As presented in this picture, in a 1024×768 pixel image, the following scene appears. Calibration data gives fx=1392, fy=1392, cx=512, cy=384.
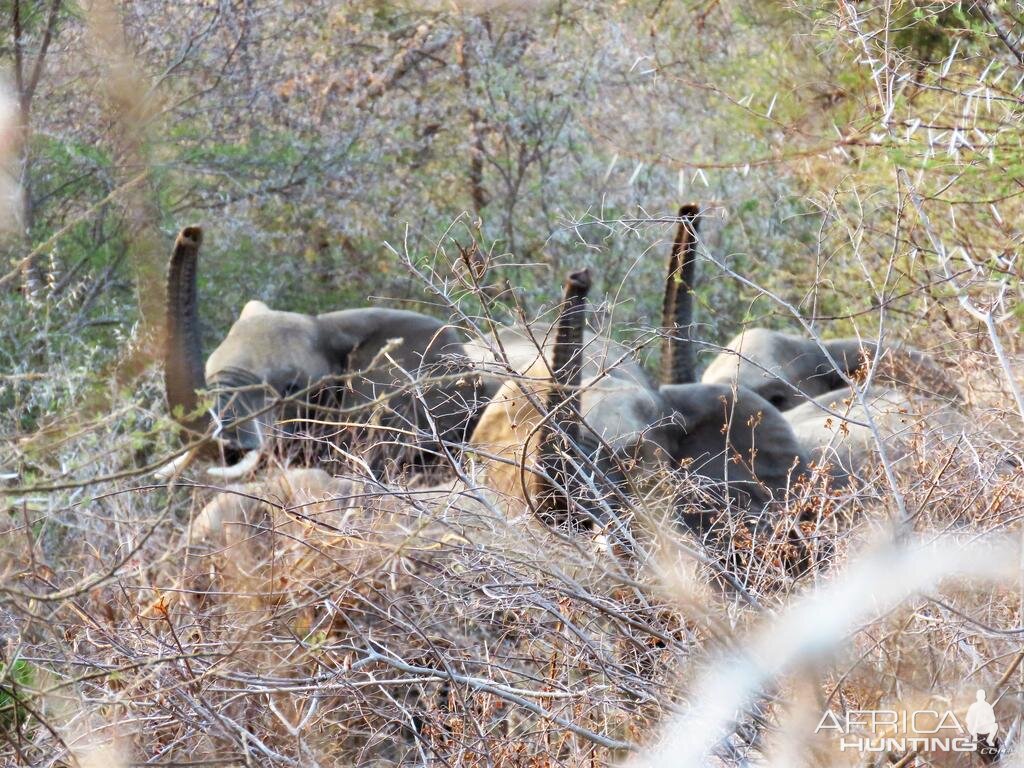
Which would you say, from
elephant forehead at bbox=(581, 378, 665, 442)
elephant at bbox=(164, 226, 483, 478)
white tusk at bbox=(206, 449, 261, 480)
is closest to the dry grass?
elephant forehead at bbox=(581, 378, 665, 442)

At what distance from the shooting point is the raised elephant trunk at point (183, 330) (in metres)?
6.73

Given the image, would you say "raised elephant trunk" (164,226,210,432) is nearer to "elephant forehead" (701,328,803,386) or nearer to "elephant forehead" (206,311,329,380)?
"elephant forehead" (206,311,329,380)

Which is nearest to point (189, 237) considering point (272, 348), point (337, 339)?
point (272, 348)

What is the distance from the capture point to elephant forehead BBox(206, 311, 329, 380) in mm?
7363

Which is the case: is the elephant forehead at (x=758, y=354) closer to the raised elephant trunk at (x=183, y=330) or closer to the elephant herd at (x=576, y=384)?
the elephant herd at (x=576, y=384)

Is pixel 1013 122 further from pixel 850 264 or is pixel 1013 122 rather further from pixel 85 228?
pixel 85 228

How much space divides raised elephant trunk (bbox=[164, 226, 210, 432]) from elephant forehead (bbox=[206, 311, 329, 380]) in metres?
0.44

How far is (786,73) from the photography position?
10.5m

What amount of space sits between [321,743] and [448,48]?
9.09 meters

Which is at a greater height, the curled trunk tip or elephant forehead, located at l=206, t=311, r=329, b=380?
the curled trunk tip

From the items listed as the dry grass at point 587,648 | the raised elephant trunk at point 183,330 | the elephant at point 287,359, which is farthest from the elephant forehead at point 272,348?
the dry grass at point 587,648

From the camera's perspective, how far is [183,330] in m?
6.79

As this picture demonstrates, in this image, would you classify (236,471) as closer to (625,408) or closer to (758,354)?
(625,408)

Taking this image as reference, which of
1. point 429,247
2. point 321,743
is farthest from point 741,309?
point 321,743
